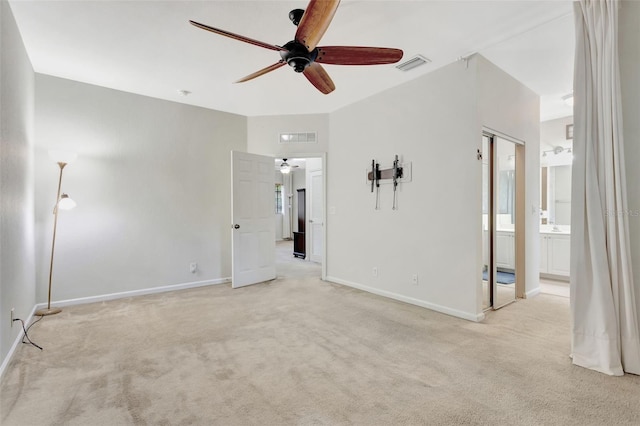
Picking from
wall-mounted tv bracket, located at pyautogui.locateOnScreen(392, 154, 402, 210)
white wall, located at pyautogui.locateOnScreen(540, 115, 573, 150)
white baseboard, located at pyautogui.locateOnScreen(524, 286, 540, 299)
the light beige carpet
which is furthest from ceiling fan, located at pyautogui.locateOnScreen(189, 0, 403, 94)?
white wall, located at pyautogui.locateOnScreen(540, 115, 573, 150)

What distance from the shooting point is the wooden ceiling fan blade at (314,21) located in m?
1.61

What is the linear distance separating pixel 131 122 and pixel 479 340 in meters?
4.92

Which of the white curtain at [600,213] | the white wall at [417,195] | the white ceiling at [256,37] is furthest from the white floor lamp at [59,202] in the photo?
the white curtain at [600,213]

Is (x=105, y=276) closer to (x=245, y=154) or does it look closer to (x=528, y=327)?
(x=245, y=154)

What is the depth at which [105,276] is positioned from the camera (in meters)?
3.96

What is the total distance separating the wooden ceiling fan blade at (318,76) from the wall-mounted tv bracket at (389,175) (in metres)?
1.55

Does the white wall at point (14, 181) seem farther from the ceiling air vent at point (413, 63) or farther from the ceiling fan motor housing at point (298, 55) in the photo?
the ceiling air vent at point (413, 63)

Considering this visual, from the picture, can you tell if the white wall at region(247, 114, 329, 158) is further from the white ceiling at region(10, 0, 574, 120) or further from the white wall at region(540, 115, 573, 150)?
the white wall at region(540, 115, 573, 150)

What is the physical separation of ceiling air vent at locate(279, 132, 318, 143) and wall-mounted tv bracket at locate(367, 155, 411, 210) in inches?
52.0

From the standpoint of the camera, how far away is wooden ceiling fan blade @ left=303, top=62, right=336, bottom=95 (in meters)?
2.36

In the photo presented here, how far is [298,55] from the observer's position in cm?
205

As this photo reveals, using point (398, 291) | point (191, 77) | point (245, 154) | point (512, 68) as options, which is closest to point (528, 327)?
point (398, 291)

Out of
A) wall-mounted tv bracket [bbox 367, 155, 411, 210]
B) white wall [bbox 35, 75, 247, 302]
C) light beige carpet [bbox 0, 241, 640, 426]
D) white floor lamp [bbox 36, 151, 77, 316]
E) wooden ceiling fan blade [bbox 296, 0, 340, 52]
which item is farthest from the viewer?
wall-mounted tv bracket [bbox 367, 155, 411, 210]

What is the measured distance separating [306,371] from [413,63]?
10.5 ft
